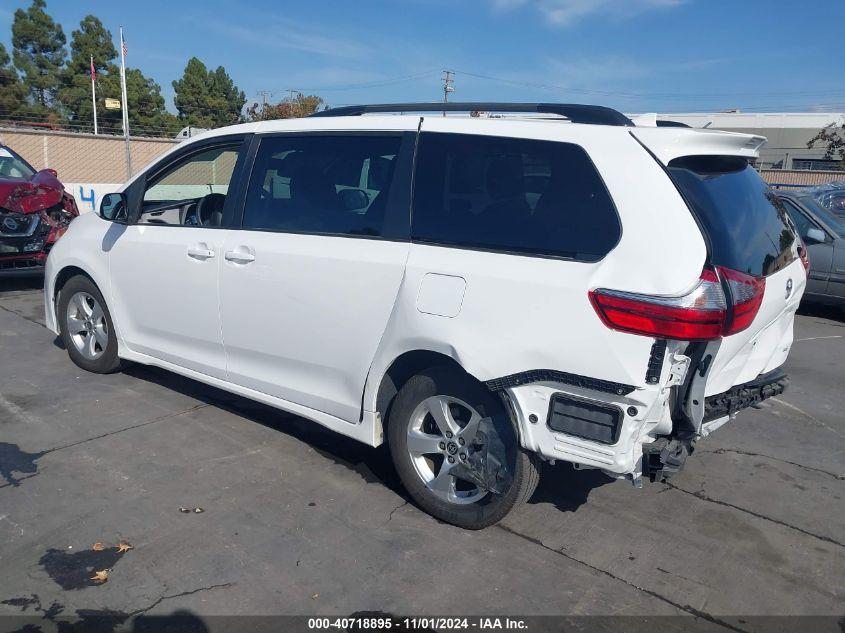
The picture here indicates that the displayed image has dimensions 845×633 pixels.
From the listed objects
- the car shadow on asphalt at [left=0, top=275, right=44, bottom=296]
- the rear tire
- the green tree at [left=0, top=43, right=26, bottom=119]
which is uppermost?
the green tree at [left=0, top=43, right=26, bottom=119]

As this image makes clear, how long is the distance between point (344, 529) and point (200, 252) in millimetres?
2019

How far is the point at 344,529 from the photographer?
3.60 meters

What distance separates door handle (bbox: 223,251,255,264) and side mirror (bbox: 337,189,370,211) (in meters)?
0.67

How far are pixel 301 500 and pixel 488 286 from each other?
5.25 ft

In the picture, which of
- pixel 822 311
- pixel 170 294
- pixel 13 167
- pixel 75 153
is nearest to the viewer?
pixel 170 294

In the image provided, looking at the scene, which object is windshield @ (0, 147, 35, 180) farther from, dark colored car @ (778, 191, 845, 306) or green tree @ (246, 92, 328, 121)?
Answer: green tree @ (246, 92, 328, 121)

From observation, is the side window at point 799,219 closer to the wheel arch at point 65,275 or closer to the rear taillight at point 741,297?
the rear taillight at point 741,297

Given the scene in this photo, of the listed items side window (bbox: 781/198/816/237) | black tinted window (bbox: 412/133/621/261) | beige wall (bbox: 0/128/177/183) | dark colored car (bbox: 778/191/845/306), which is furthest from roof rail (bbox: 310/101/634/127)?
beige wall (bbox: 0/128/177/183)

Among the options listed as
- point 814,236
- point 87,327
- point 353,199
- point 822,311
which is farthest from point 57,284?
point 822,311

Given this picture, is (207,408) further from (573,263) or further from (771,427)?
(771,427)

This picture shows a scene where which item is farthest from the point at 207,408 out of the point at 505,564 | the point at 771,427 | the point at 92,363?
the point at 771,427

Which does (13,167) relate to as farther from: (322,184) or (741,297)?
(741,297)

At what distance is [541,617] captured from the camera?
9.73 feet

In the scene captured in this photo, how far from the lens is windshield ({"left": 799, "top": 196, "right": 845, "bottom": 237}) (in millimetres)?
9340
